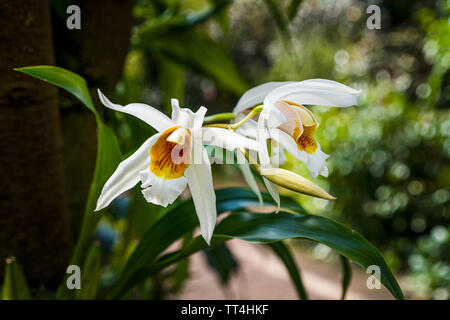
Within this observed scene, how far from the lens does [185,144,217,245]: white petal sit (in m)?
0.38

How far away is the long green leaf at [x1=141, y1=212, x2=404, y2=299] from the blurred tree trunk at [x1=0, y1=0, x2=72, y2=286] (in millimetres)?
158

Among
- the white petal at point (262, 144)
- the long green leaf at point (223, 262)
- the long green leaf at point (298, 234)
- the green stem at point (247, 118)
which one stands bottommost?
the long green leaf at point (223, 262)

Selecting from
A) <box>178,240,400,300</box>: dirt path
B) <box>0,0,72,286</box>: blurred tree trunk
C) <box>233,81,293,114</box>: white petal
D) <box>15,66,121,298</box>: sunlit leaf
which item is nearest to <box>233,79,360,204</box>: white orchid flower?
<box>233,81,293,114</box>: white petal

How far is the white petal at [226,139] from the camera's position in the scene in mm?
359

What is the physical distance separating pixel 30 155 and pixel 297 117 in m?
0.34

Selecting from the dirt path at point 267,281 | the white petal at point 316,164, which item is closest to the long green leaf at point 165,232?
the white petal at point 316,164

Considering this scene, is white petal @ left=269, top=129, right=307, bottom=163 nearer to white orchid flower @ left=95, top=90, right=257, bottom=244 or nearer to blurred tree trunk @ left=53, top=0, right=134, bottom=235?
white orchid flower @ left=95, top=90, right=257, bottom=244

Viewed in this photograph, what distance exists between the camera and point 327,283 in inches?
66.6

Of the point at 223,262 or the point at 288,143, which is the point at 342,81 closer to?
the point at 223,262

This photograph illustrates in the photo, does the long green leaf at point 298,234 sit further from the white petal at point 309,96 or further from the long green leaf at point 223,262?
the long green leaf at point 223,262

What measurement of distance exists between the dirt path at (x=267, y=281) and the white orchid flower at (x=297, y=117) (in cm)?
56

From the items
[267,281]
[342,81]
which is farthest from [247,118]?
[342,81]

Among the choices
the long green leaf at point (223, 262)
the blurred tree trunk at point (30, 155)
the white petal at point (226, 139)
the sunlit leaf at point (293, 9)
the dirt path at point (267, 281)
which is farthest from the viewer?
the dirt path at point (267, 281)

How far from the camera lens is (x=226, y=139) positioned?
1.20ft
